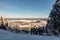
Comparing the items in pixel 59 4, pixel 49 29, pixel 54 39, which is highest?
pixel 59 4

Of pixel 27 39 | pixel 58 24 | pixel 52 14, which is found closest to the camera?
pixel 27 39

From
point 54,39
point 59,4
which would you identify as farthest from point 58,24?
point 54,39

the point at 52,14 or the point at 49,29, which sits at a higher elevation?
the point at 52,14

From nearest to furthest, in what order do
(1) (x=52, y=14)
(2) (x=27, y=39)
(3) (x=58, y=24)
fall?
(2) (x=27, y=39), (3) (x=58, y=24), (1) (x=52, y=14)

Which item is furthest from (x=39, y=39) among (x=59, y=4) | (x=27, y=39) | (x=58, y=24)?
(x=59, y=4)

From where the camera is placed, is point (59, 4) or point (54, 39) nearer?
point (54, 39)

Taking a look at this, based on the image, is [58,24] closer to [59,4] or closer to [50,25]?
[50,25]
